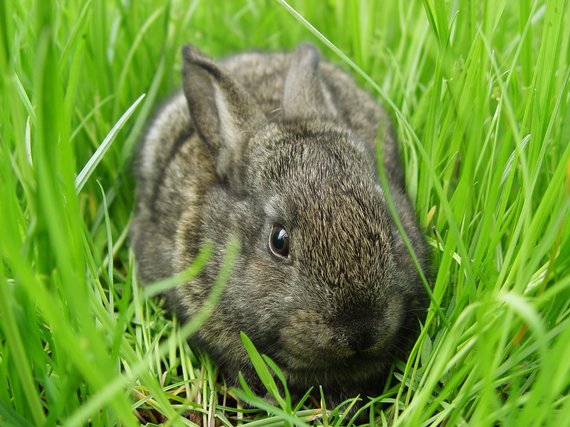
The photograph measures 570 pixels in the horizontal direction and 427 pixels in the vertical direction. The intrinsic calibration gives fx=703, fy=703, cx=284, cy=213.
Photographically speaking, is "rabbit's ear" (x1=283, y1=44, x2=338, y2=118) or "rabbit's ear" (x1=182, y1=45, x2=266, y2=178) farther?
"rabbit's ear" (x1=283, y1=44, x2=338, y2=118)

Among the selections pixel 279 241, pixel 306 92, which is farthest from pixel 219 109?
pixel 279 241

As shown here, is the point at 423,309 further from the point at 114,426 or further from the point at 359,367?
the point at 114,426

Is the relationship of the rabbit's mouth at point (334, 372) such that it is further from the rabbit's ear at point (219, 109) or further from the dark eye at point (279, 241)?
the rabbit's ear at point (219, 109)

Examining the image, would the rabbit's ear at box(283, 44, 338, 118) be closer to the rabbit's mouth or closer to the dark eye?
the dark eye

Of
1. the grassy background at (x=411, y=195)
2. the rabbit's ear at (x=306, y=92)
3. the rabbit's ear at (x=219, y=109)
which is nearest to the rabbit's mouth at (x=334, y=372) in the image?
the grassy background at (x=411, y=195)

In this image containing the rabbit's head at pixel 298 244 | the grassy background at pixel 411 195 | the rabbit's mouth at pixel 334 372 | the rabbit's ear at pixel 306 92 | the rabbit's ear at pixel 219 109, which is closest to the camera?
the grassy background at pixel 411 195

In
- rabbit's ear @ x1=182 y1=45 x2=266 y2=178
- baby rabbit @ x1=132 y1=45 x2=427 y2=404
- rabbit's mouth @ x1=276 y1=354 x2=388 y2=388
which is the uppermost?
rabbit's ear @ x1=182 y1=45 x2=266 y2=178

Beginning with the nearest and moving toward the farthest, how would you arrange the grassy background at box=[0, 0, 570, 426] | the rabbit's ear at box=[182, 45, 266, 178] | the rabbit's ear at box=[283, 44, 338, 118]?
1. the grassy background at box=[0, 0, 570, 426]
2. the rabbit's ear at box=[182, 45, 266, 178]
3. the rabbit's ear at box=[283, 44, 338, 118]

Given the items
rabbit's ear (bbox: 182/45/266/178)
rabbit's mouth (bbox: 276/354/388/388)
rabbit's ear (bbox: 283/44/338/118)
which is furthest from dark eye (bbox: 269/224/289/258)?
rabbit's ear (bbox: 283/44/338/118)
